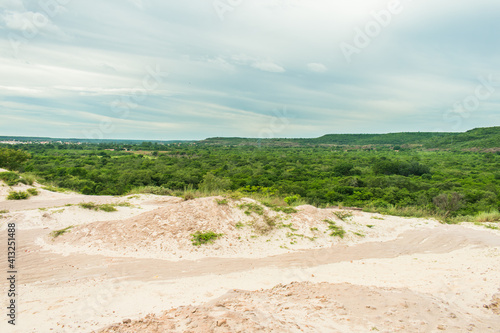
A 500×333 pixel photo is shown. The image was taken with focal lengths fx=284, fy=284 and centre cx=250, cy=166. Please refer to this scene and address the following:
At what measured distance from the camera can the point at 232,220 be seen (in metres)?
11.9

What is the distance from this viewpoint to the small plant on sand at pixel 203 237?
10.4m

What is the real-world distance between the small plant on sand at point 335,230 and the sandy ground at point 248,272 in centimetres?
13

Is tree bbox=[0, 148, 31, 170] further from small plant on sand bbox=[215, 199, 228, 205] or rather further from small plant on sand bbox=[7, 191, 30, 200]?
small plant on sand bbox=[215, 199, 228, 205]

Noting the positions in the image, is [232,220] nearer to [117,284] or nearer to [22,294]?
[117,284]

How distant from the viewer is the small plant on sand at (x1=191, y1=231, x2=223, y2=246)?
34.1ft

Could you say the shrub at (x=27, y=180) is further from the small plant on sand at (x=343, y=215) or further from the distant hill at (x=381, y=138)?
the distant hill at (x=381, y=138)

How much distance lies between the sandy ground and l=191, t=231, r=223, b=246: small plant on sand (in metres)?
0.23

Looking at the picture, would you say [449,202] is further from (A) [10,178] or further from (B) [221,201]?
(A) [10,178]

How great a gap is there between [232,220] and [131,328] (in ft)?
22.8

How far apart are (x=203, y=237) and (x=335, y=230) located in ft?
18.7

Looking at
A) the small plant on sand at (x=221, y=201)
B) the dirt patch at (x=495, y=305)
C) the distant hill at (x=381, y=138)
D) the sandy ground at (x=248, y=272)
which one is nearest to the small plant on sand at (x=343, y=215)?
the sandy ground at (x=248, y=272)

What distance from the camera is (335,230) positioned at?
12312 millimetres

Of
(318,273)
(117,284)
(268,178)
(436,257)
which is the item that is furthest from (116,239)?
(268,178)

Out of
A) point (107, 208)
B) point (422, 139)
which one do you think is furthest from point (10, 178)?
point (422, 139)
